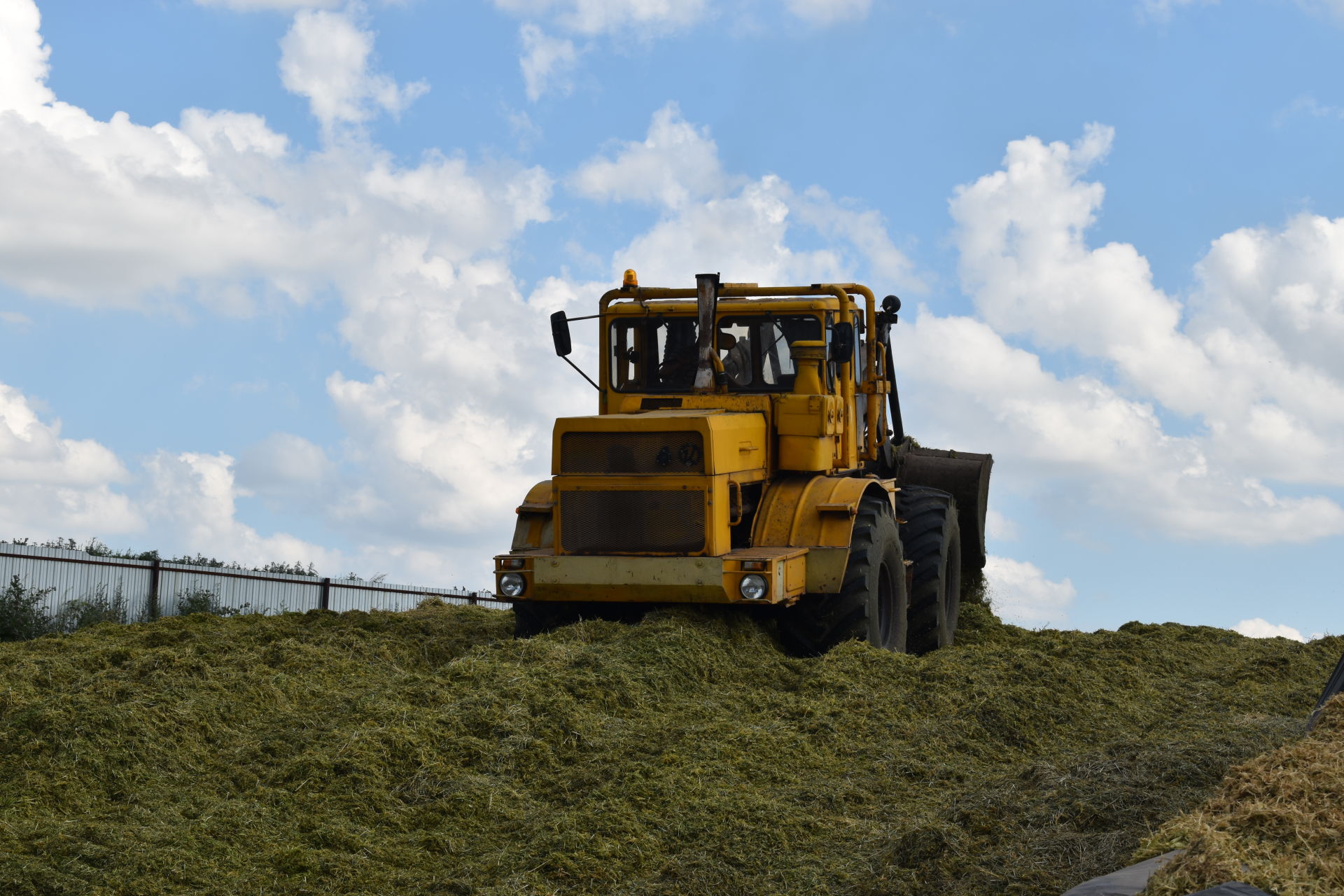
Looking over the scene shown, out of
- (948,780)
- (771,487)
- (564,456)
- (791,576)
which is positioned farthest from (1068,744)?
(564,456)

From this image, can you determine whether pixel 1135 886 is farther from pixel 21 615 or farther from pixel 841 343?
pixel 21 615

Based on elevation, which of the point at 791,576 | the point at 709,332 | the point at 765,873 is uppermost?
the point at 709,332

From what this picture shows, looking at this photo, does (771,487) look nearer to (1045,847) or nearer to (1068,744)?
(1068,744)

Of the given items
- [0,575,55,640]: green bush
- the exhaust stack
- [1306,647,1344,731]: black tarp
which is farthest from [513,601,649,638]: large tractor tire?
[0,575,55,640]: green bush

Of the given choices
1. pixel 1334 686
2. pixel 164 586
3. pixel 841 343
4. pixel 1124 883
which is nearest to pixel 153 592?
pixel 164 586

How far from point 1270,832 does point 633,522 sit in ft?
21.2

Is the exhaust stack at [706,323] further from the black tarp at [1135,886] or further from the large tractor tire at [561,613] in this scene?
the black tarp at [1135,886]

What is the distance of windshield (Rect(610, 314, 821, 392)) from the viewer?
1267 cm

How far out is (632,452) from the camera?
11070 millimetres

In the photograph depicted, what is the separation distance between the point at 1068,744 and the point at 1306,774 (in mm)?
3798

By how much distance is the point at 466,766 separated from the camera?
326 inches

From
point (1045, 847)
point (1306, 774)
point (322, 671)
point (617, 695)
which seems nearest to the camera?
point (1306, 774)

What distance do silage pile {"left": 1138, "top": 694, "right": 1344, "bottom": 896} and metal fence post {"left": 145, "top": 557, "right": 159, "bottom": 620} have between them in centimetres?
1692

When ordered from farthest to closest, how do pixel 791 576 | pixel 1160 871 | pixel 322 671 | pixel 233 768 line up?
pixel 791 576, pixel 322 671, pixel 233 768, pixel 1160 871
